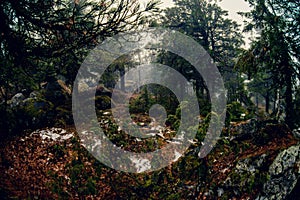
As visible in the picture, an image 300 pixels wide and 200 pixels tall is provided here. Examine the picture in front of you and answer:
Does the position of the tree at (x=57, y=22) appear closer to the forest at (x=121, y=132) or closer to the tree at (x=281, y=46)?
the forest at (x=121, y=132)

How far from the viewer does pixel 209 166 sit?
661 cm

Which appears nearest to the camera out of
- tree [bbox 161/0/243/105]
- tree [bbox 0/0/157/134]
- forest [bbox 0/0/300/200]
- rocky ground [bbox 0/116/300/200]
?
tree [bbox 0/0/157/134]

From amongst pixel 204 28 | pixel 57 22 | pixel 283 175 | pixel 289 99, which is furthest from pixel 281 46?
pixel 204 28

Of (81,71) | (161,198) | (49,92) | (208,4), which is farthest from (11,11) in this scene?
(208,4)

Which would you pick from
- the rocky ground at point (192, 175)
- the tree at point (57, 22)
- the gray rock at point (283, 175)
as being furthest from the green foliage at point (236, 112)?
the tree at point (57, 22)

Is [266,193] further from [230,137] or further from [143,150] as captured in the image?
[143,150]

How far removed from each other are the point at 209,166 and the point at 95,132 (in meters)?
4.93

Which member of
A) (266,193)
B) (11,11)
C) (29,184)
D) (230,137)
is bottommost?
(29,184)

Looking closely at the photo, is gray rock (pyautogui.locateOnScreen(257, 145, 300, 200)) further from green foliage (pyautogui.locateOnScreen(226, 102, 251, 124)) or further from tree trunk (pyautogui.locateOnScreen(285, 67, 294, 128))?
tree trunk (pyautogui.locateOnScreen(285, 67, 294, 128))

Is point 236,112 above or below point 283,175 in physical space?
above

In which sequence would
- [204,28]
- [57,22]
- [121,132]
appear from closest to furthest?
[57,22] < [121,132] < [204,28]

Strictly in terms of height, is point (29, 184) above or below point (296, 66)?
below

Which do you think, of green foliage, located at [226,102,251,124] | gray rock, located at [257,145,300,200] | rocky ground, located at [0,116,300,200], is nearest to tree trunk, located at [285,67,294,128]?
green foliage, located at [226,102,251,124]

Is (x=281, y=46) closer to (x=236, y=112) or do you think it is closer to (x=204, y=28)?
(x=236, y=112)
